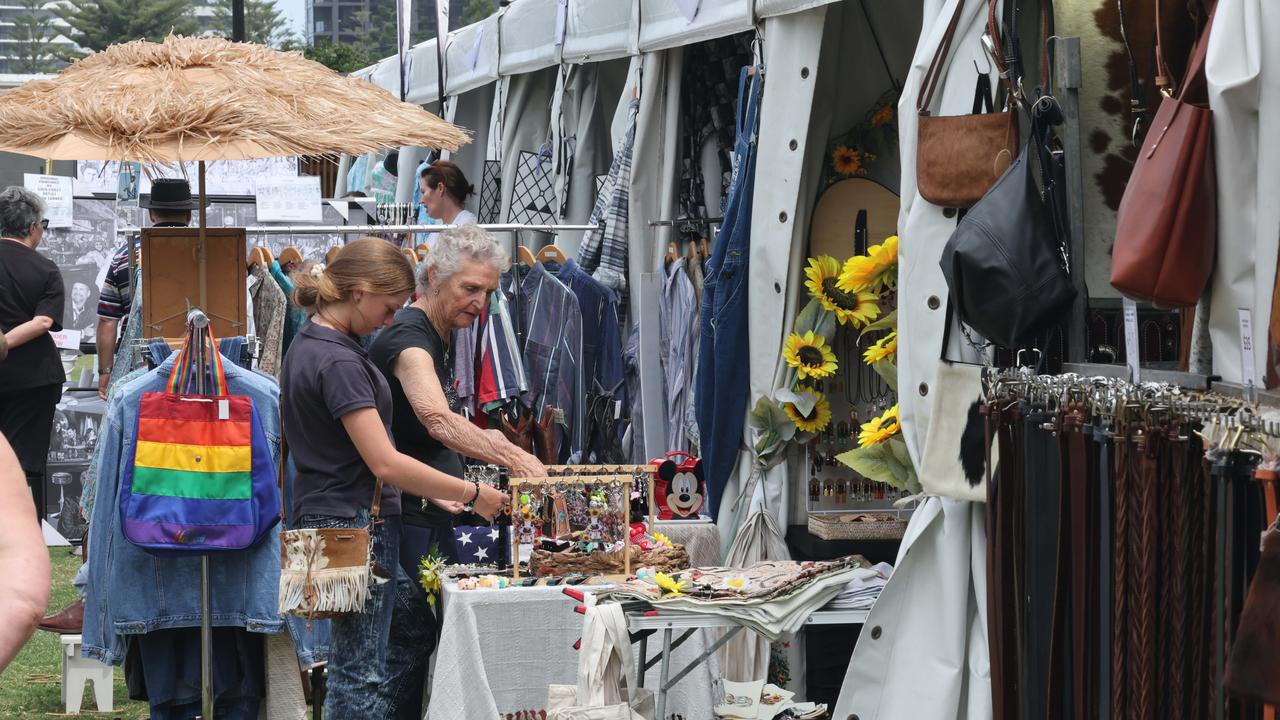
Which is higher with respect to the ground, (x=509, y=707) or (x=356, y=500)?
(x=356, y=500)

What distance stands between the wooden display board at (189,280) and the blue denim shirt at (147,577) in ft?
1.59

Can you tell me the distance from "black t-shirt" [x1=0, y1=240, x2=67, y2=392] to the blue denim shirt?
128 inches

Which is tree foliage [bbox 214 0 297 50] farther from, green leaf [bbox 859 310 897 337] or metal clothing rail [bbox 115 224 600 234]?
green leaf [bbox 859 310 897 337]

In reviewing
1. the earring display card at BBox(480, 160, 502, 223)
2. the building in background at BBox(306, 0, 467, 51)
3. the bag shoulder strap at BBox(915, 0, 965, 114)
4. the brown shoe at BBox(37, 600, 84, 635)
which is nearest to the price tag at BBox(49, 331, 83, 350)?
the earring display card at BBox(480, 160, 502, 223)

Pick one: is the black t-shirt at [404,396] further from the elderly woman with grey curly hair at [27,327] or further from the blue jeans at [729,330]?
the elderly woman with grey curly hair at [27,327]

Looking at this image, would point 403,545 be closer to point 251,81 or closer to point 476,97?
point 251,81

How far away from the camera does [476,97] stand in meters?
9.26

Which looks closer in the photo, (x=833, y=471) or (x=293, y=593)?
(x=293, y=593)

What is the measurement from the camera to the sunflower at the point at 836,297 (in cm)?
475

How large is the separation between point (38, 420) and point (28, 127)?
11.7 ft

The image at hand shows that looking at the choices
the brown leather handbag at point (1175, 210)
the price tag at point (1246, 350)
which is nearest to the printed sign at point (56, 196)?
the brown leather handbag at point (1175, 210)

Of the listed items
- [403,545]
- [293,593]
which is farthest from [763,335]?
[293,593]

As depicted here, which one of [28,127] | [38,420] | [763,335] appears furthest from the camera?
[38,420]

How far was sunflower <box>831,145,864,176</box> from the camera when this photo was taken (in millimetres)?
5051
